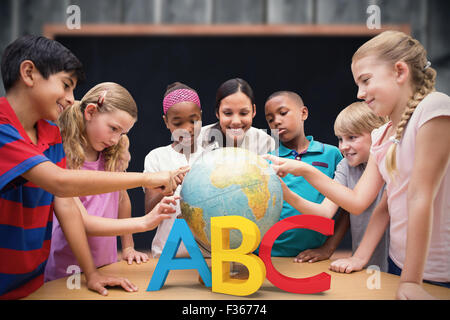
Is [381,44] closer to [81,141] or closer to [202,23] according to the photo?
[81,141]

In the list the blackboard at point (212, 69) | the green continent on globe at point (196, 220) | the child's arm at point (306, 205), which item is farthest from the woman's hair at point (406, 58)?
the blackboard at point (212, 69)

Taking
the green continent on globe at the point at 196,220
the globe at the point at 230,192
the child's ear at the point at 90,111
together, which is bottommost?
the green continent on globe at the point at 196,220

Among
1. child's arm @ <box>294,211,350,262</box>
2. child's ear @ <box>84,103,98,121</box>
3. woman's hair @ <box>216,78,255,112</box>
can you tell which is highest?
woman's hair @ <box>216,78,255,112</box>

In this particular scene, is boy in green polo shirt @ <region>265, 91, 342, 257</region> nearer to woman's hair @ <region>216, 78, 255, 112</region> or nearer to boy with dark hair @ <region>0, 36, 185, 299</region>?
woman's hair @ <region>216, 78, 255, 112</region>

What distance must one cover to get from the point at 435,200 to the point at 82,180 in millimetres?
1303

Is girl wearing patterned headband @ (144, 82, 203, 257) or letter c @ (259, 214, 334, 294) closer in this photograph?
letter c @ (259, 214, 334, 294)

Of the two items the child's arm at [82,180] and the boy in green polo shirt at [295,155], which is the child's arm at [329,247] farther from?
the child's arm at [82,180]

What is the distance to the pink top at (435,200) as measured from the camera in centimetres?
134

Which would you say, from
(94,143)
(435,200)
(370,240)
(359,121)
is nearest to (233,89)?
(359,121)

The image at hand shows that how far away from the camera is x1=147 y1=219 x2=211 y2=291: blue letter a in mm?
1479

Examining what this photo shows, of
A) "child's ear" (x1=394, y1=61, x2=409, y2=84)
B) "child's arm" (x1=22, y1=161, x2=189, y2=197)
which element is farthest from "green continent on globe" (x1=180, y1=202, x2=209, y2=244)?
"child's ear" (x1=394, y1=61, x2=409, y2=84)

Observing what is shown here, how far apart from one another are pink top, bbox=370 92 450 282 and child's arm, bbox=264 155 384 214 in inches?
6.5

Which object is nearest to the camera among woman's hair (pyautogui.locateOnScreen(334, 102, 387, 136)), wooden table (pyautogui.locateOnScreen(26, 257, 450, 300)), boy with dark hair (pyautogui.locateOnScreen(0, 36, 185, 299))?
boy with dark hair (pyautogui.locateOnScreen(0, 36, 185, 299))

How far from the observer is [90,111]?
1.95 metres
